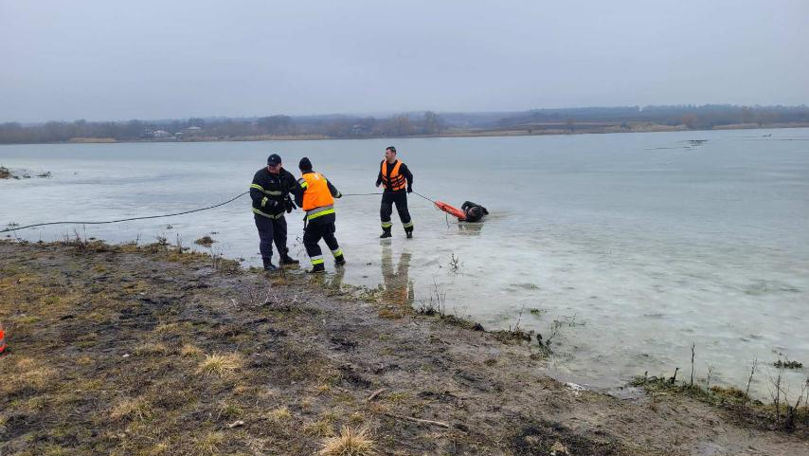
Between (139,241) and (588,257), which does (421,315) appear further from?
(139,241)

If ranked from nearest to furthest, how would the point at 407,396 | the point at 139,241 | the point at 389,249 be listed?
the point at 407,396
the point at 389,249
the point at 139,241

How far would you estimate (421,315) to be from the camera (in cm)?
600

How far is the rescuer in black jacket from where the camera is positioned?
26.3 ft

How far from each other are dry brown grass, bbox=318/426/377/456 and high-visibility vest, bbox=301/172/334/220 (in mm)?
4863

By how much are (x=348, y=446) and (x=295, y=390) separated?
3.18 ft

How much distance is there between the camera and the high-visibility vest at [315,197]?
7.92 metres

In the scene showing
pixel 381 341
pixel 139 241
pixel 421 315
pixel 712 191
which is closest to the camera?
pixel 381 341

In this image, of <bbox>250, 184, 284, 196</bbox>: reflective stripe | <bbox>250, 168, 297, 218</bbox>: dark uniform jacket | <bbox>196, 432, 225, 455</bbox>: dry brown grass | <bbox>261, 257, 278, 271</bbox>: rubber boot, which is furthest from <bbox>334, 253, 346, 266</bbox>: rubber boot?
<bbox>196, 432, 225, 455</bbox>: dry brown grass

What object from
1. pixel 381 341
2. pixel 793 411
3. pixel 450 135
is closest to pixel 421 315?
pixel 381 341

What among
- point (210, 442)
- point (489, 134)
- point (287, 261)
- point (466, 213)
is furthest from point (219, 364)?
point (489, 134)

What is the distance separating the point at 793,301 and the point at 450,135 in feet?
329

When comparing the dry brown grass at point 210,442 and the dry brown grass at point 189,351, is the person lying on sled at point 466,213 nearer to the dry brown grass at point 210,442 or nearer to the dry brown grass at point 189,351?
the dry brown grass at point 189,351

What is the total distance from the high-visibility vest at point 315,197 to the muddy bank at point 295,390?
1.80 m

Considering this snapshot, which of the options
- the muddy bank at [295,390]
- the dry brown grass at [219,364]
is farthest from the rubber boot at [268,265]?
the dry brown grass at [219,364]
